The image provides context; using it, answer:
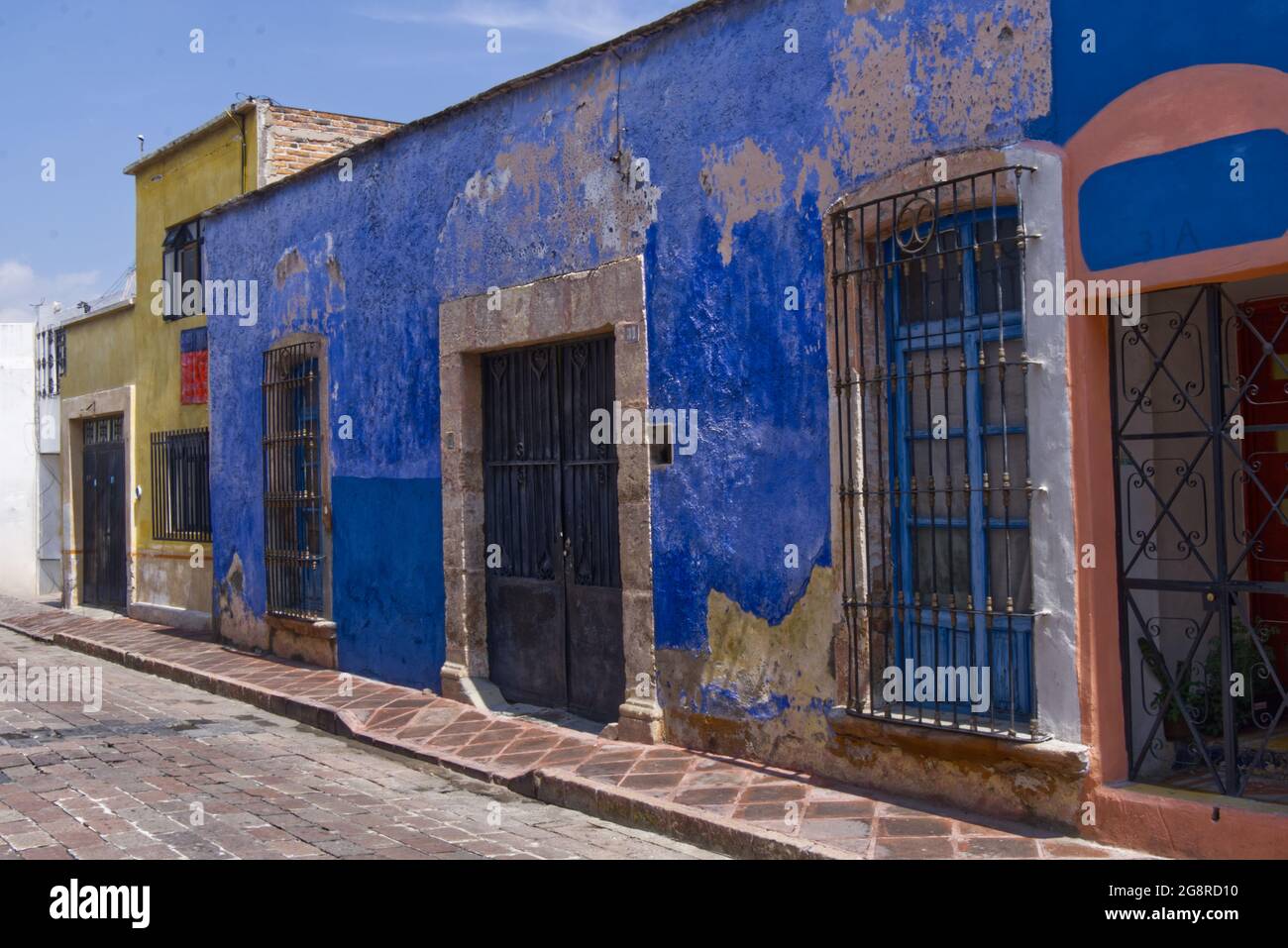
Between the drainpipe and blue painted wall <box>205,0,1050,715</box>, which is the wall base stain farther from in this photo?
the drainpipe

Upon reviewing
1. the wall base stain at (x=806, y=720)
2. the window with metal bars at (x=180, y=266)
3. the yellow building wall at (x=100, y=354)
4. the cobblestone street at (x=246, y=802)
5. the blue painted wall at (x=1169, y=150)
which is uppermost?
the window with metal bars at (x=180, y=266)

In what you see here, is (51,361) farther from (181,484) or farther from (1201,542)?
(1201,542)

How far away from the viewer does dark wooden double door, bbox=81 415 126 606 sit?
1719cm

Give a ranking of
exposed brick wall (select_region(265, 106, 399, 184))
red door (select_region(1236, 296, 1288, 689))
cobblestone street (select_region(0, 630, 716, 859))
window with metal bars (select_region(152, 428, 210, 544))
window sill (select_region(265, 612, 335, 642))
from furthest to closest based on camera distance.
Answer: window with metal bars (select_region(152, 428, 210, 544)), exposed brick wall (select_region(265, 106, 399, 184)), window sill (select_region(265, 612, 335, 642)), red door (select_region(1236, 296, 1288, 689)), cobblestone street (select_region(0, 630, 716, 859))

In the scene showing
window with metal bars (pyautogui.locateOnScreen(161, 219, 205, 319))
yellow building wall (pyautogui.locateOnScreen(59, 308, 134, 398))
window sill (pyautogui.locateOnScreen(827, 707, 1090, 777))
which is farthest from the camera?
yellow building wall (pyautogui.locateOnScreen(59, 308, 134, 398))

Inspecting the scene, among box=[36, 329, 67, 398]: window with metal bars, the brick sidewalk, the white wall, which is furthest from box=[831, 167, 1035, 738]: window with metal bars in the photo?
the white wall

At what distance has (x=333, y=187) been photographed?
1134 cm

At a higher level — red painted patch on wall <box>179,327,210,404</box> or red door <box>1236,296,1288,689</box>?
red painted patch on wall <box>179,327,210,404</box>

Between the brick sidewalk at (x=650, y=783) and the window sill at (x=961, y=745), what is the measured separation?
0.89 feet

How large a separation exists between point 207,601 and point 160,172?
5561mm

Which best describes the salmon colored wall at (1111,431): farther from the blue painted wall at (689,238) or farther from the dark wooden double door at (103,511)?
the dark wooden double door at (103,511)

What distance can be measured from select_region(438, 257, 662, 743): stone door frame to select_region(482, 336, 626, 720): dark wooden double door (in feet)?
0.37

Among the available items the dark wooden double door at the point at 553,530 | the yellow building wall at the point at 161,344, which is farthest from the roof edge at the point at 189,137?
the dark wooden double door at the point at 553,530

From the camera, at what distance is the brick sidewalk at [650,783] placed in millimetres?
5551
